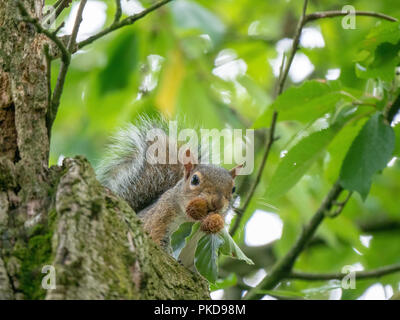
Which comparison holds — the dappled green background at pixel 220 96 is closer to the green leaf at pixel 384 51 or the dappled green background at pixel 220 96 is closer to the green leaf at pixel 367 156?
the green leaf at pixel 384 51

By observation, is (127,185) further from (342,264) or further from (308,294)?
(342,264)

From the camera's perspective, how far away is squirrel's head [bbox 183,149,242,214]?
2463 mm

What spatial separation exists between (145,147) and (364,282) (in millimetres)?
1189

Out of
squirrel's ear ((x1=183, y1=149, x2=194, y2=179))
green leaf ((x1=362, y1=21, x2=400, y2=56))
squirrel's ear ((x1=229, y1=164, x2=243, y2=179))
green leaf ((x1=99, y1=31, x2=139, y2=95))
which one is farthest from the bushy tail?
green leaf ((x1=362, y1=21, x2=400, y2=56))

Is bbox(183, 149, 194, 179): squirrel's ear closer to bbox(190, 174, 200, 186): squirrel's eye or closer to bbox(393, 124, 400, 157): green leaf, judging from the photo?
bbox(190, 174, 200, 186): squirrel's eye

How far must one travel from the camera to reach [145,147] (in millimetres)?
2838

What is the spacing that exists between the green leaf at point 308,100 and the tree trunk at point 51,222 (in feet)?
1.81

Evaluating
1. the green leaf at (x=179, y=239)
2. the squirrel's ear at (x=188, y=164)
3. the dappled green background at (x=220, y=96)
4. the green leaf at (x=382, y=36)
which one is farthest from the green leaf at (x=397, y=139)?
the squirrel's ear at (x=188, y=164)

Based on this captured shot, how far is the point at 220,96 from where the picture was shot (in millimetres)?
2656

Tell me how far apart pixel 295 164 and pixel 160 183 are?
1420mm

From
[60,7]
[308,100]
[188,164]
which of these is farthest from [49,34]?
[188,164]

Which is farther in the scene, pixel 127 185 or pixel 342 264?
pixel 342 264

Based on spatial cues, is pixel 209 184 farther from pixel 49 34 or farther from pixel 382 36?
pixel 49 34
